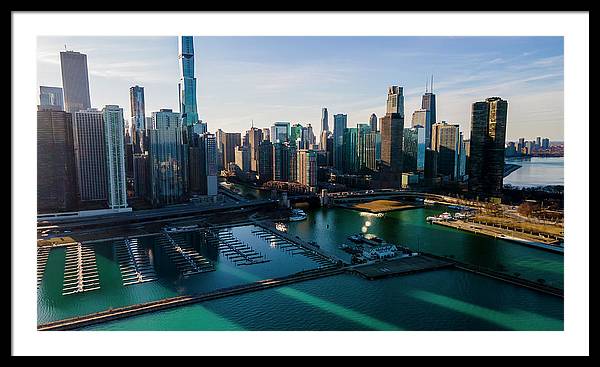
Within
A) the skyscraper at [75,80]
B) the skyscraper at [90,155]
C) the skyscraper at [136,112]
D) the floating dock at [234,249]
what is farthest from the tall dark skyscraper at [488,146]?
the skyscraper at [75,80]

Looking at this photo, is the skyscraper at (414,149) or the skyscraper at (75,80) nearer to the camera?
the skyscraper at (75,80)

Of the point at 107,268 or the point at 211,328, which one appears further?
the point at 107,268

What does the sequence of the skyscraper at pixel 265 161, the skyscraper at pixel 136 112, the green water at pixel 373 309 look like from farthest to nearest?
1. the skyscraper at pixel 265 161
2. the skyscraper at pixel 136 112
3. the green water at pixel 373 309

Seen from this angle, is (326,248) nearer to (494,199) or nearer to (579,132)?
(579,132)

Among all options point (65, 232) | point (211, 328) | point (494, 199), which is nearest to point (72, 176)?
point (65, 232)

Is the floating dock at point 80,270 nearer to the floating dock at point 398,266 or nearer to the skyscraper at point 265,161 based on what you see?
the floating dock at point 398,266
